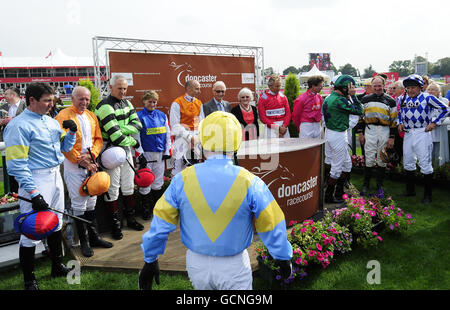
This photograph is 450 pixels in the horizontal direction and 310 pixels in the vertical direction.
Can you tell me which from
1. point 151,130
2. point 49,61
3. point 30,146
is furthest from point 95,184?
point 49,61

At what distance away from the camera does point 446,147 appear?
307 inches

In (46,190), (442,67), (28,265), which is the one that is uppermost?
(442,67)

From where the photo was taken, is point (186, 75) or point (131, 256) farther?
point (186, 75)

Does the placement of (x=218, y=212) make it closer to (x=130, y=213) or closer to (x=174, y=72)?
(x=130, y=213)

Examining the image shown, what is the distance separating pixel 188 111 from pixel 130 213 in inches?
87.1

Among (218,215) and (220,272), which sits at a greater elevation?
(218,215)

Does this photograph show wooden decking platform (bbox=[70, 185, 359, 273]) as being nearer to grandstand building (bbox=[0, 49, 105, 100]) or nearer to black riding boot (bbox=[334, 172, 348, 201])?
black riding boot (bbox=[334, 172, 348, 201])

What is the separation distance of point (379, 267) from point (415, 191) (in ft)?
12.0

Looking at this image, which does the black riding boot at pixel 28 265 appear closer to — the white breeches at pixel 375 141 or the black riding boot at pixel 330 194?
the black riding boot at pixel 330 194

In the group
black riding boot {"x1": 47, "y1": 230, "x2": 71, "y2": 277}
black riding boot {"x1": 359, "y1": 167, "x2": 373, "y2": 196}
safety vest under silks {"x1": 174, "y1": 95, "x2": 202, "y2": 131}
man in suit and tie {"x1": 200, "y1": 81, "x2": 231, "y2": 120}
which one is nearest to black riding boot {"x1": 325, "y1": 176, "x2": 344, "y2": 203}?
black riding boot {"x1": 359, "y1": 167, "x2": 373, "y2": 196}

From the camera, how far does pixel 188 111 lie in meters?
6.36

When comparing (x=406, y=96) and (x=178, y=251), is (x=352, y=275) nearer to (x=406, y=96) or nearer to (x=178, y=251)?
(x=178, y=251)

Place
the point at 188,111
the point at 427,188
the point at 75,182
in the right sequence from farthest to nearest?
the point at 188,111 < the point at 427,188 < the point at 75,182
